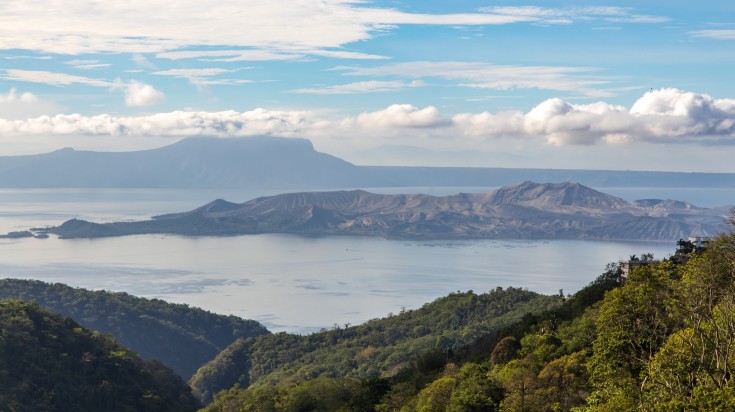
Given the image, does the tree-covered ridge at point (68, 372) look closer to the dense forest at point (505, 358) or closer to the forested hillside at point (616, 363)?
the dense forest at point (505, 358)

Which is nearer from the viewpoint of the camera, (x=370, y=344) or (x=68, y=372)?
(x=68, y=372)

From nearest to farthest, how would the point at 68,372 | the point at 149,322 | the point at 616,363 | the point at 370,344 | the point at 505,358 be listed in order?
1. the point at 616,363
2. the point at 505,358
3. the point at 68,372
4. the point at 370,344
5. the point at 149,322

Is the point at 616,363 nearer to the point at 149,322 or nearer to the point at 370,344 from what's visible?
the point at 370,344

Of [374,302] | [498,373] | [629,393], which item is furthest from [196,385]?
[374,302]

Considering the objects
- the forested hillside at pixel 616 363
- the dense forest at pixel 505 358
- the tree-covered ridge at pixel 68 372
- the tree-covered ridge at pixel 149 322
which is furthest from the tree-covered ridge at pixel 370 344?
the forested hillside at pixel 616 363

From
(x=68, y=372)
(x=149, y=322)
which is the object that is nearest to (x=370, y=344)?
(x=149, y=322)

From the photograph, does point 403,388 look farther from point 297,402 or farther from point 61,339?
point 61,339
